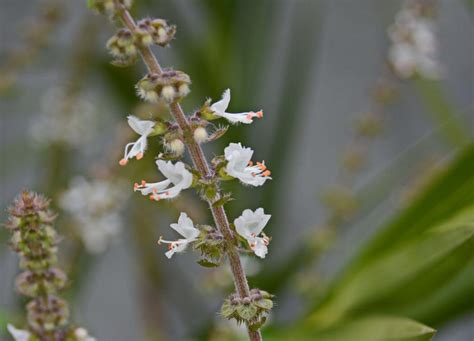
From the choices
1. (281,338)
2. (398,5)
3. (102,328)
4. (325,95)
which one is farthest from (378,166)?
(281,338)

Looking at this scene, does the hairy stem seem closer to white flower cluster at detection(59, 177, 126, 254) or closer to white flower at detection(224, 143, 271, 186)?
A: white flower at detection(224, 143, 271, 186)

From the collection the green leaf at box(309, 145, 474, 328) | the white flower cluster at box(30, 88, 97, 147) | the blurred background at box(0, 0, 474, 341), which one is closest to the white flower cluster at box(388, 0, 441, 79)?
the blurred background at box(0, 0, 474, 341)

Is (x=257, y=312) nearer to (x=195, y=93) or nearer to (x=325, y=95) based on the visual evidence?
(x=195, y=93)

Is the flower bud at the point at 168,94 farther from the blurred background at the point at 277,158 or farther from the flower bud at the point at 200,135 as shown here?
the blurred background at the point at 277,158

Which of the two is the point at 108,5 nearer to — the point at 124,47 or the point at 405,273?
the point at 124,47

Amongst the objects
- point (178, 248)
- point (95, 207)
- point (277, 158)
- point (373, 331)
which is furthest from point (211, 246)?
point (277, 158)

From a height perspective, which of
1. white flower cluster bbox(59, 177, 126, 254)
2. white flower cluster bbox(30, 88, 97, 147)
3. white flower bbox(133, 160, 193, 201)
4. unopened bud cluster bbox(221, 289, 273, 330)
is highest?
white flower cluster bbox(30, 88, 97, 147)
